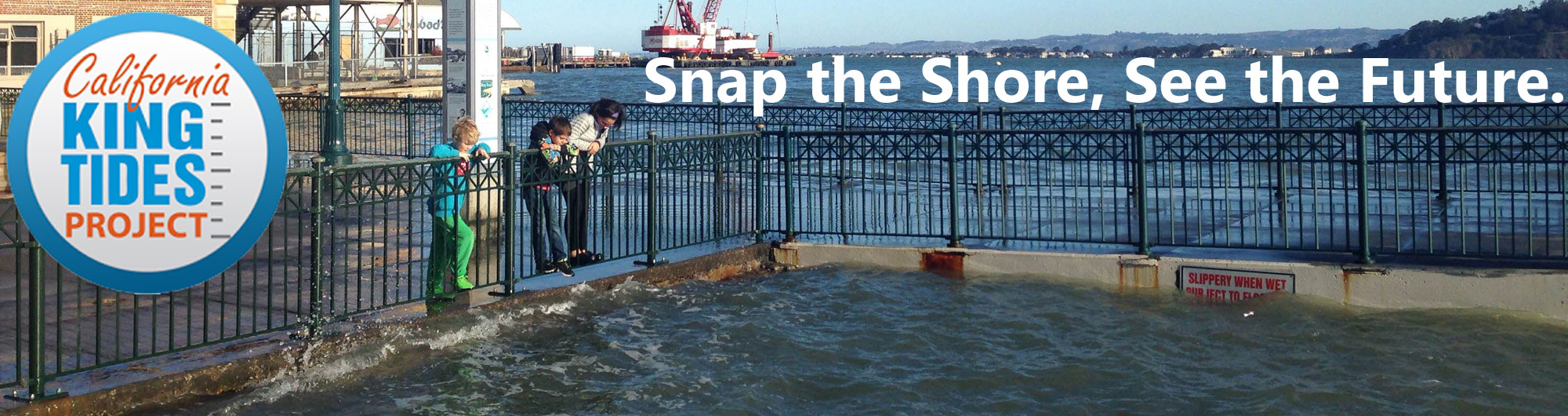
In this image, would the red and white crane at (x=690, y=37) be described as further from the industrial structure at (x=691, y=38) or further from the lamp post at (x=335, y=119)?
the lamp post at (x=335, y=119)

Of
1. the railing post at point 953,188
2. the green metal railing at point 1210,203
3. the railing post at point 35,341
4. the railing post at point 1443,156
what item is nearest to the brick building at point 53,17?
the green metal railing at point 1210,203

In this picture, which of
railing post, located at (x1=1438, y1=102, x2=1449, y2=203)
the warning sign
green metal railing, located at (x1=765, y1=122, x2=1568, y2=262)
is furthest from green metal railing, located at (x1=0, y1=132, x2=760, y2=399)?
railing post, located at (x1=1438, y1=102, x2=1449, y2=203)

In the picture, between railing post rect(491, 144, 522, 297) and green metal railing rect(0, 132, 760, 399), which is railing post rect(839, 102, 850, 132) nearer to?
green metal railing rect(0, 132, 760, 399)

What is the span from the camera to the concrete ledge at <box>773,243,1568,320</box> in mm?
10781

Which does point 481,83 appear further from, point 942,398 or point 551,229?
point 942,398

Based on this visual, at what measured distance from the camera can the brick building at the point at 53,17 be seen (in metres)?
41.2

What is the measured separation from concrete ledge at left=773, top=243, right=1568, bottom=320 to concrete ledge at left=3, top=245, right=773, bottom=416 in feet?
10.2

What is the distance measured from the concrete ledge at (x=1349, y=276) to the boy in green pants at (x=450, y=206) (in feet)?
14.2

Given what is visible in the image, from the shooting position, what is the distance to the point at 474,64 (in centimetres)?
1399

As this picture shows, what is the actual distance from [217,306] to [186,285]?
1.73 m

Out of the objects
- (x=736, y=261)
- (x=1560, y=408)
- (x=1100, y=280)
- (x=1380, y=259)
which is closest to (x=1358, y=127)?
(x=1380, y=259)

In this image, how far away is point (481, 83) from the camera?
46.3 feet

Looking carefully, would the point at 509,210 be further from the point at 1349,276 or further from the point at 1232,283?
the point at 1349,276

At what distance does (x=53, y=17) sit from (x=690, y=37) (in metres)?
145
